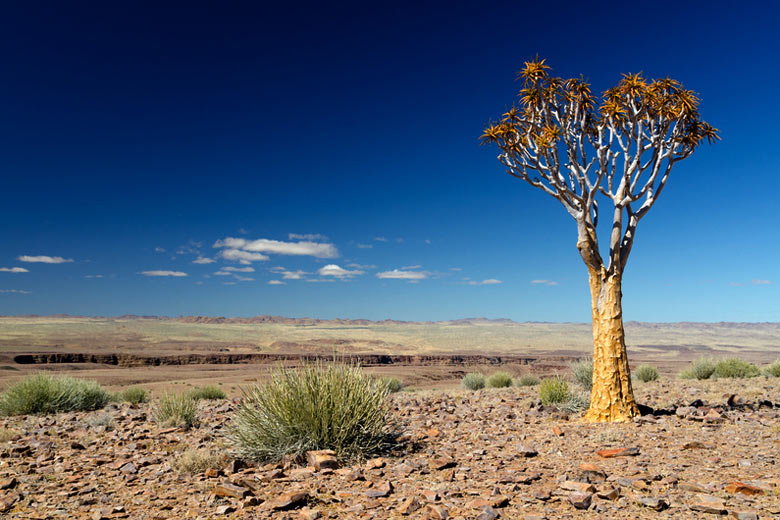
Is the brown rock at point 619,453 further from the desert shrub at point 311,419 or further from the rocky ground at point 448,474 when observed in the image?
the desert shrub at point 311,419

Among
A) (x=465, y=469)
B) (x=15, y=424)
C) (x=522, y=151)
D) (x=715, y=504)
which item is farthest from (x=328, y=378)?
(x=15, y=424)

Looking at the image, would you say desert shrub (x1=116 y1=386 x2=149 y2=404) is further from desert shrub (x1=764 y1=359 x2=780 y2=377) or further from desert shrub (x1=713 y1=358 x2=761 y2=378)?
desert shrub (x1=764 y1=359 x2=780 y2=377)

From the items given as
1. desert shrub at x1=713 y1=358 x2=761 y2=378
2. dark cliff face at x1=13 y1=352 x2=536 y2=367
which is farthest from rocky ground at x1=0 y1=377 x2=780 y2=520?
dark cliff face at x1=13 y1=352 x2=536 y2=367

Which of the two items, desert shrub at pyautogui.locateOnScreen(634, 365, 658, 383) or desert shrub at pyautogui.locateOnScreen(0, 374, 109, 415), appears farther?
desert shrub at pyautogui.locateOnScreen(634, 365, 658, 383)

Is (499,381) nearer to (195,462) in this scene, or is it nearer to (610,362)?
(610,362)

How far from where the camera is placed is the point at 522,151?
10.7 meters

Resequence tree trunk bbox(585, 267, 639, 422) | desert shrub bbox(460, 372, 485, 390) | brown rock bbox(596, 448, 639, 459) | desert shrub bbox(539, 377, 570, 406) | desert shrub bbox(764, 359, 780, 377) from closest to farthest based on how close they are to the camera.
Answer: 1. brown rock bbox(596, 448, 639, 459)
2. tree trunk bbox(585, 267, 639, 422)
3. desert shrub bbox(539, 377, 570, 406)
4. desert shrub bbox(764, 359, 780, 377)
5. desert shrub bbox(460, 372, 485, 390)

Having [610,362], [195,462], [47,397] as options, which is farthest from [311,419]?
[47,397]

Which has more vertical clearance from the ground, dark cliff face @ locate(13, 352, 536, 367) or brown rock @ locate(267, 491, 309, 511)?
brown rock @ locate(267, 491, 309, 511)

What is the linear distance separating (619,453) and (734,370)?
16.2 metres

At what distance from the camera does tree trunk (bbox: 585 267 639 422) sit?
9555 millimetres

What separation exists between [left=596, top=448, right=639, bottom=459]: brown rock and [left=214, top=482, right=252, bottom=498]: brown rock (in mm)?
4773

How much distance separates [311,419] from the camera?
722 cm

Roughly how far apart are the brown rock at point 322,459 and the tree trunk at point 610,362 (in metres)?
5.66
